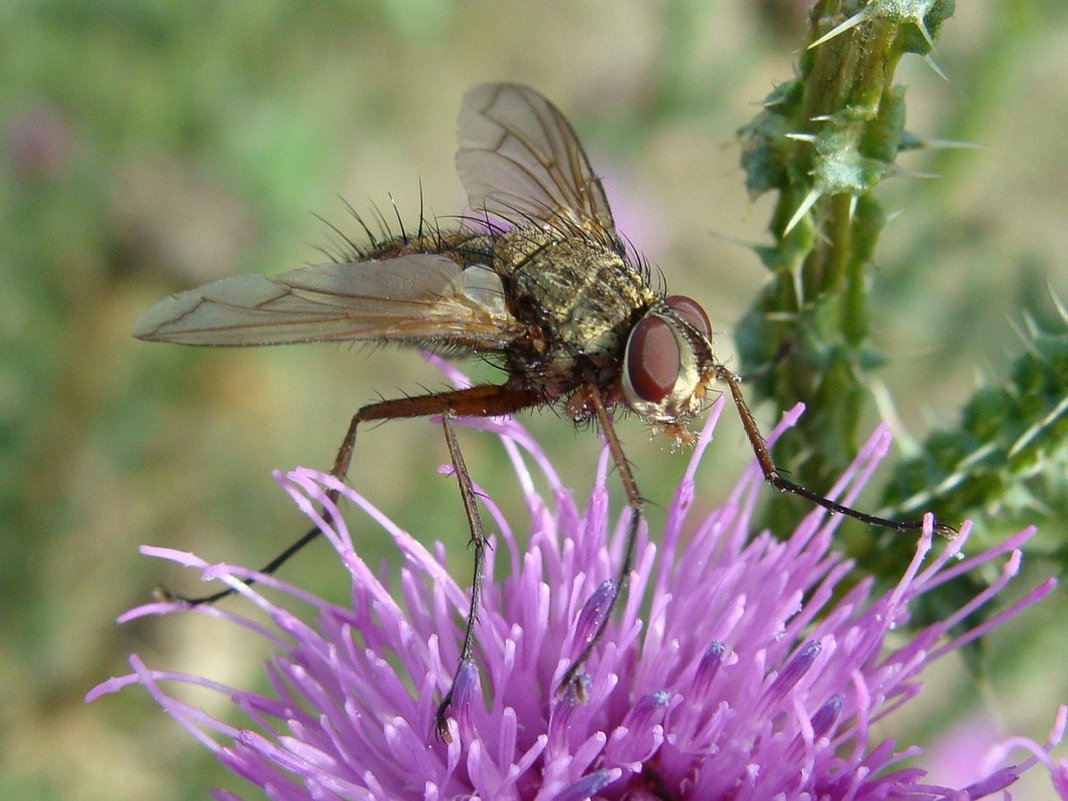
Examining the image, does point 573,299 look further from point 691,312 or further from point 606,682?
point 606,682

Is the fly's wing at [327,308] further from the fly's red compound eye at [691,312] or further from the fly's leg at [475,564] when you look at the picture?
the fly's red compound eye at [691,312]

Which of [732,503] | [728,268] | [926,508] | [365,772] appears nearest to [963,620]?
[926,508]

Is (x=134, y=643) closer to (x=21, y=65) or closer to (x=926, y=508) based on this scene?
(x=21, y=65)

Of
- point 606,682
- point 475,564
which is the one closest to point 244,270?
point 475,564

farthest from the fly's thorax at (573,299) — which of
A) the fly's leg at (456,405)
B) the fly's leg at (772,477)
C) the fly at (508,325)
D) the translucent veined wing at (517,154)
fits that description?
the translucent veined wing at (517,154)

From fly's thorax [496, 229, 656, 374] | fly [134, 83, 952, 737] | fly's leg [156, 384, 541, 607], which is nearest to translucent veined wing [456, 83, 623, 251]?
fly [134, 83, 952, 737]

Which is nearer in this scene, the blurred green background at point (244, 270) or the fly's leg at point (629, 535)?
the fly's leg at point (629, 535)

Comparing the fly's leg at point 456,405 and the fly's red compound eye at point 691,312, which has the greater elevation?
the fly's red compound eye at point 691,312
